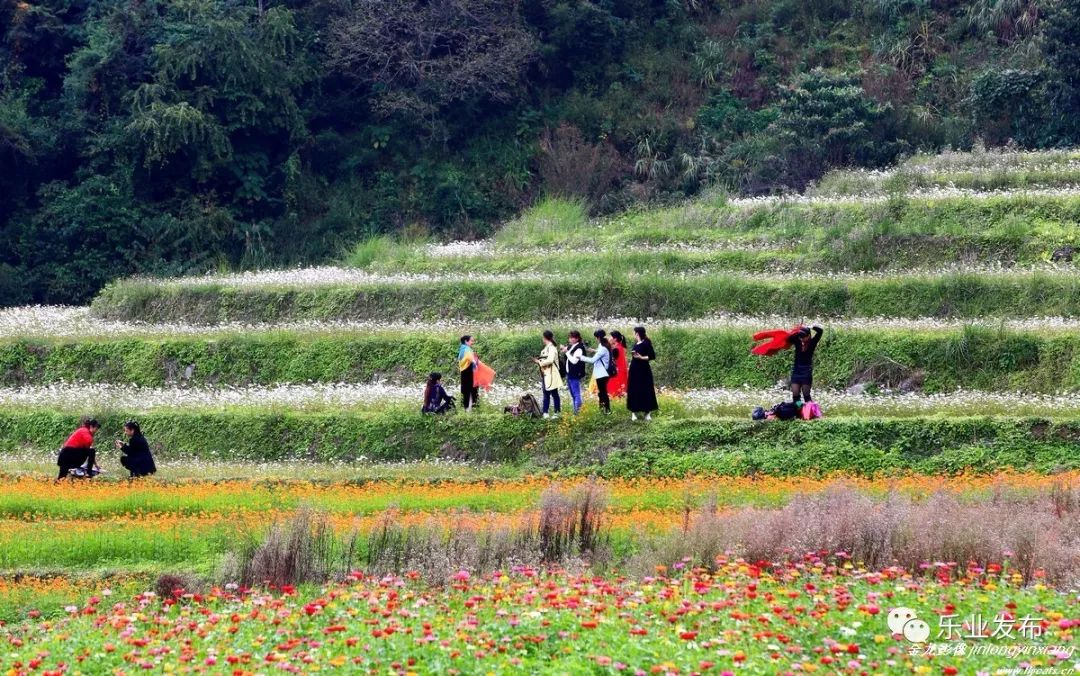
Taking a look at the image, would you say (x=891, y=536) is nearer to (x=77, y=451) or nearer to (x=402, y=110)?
(x=77, y=451)

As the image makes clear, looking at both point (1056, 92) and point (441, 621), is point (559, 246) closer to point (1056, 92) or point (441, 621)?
point (1056, 92)

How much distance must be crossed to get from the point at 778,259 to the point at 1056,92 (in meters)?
13.4

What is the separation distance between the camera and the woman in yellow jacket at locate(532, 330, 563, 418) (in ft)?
86.0

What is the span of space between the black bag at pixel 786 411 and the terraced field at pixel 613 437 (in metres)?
0.35

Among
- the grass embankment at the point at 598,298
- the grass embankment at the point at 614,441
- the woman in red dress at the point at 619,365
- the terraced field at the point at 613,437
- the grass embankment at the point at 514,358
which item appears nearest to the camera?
the terraced field at the point at 613,437

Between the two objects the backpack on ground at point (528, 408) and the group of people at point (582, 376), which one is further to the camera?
the backpack on ground at point (528, 408)

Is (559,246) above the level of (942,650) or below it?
above

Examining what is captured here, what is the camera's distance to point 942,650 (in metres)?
11.7

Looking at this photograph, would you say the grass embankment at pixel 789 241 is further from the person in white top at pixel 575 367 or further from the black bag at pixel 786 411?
the black bag at pixel 786 411

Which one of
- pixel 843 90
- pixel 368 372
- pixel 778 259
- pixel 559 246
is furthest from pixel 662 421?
pixel 843 90

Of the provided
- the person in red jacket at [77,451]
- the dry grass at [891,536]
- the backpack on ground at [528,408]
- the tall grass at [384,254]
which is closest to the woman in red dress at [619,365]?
the backpack on ground at [528,408]

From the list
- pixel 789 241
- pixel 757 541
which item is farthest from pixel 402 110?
pixel 757 541

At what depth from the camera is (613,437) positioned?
25469mm

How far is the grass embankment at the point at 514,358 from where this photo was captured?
27.8 metres
